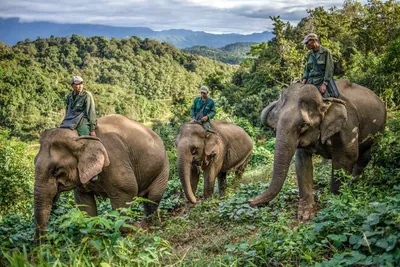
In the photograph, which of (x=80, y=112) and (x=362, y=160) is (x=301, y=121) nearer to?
(x=362, y=160)

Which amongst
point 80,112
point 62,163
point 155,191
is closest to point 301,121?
point 80,112

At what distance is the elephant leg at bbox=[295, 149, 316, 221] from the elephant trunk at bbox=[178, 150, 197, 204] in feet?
8.41

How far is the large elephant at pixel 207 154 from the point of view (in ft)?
30.7

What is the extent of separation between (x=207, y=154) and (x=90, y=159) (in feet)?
12.2

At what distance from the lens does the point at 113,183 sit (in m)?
7.16

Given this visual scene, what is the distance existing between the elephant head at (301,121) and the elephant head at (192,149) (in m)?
2.92

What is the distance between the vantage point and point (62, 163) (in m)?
6.52

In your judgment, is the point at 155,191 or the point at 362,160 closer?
the point at 362,160

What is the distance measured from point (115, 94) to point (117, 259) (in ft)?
259

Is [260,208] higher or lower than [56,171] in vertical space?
lower

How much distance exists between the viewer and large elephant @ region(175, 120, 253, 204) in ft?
30.7

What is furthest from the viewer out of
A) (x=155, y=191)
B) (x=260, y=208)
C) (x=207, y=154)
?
(x=207, y=154)

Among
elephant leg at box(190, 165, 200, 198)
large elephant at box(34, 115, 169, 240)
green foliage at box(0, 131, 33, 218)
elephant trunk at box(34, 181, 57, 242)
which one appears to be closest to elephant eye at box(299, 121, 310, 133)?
large elephant at box(34, 115, 169, 240)

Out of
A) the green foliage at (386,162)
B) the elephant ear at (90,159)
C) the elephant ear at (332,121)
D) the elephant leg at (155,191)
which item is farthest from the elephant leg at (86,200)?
the green foliage at (386,162)
